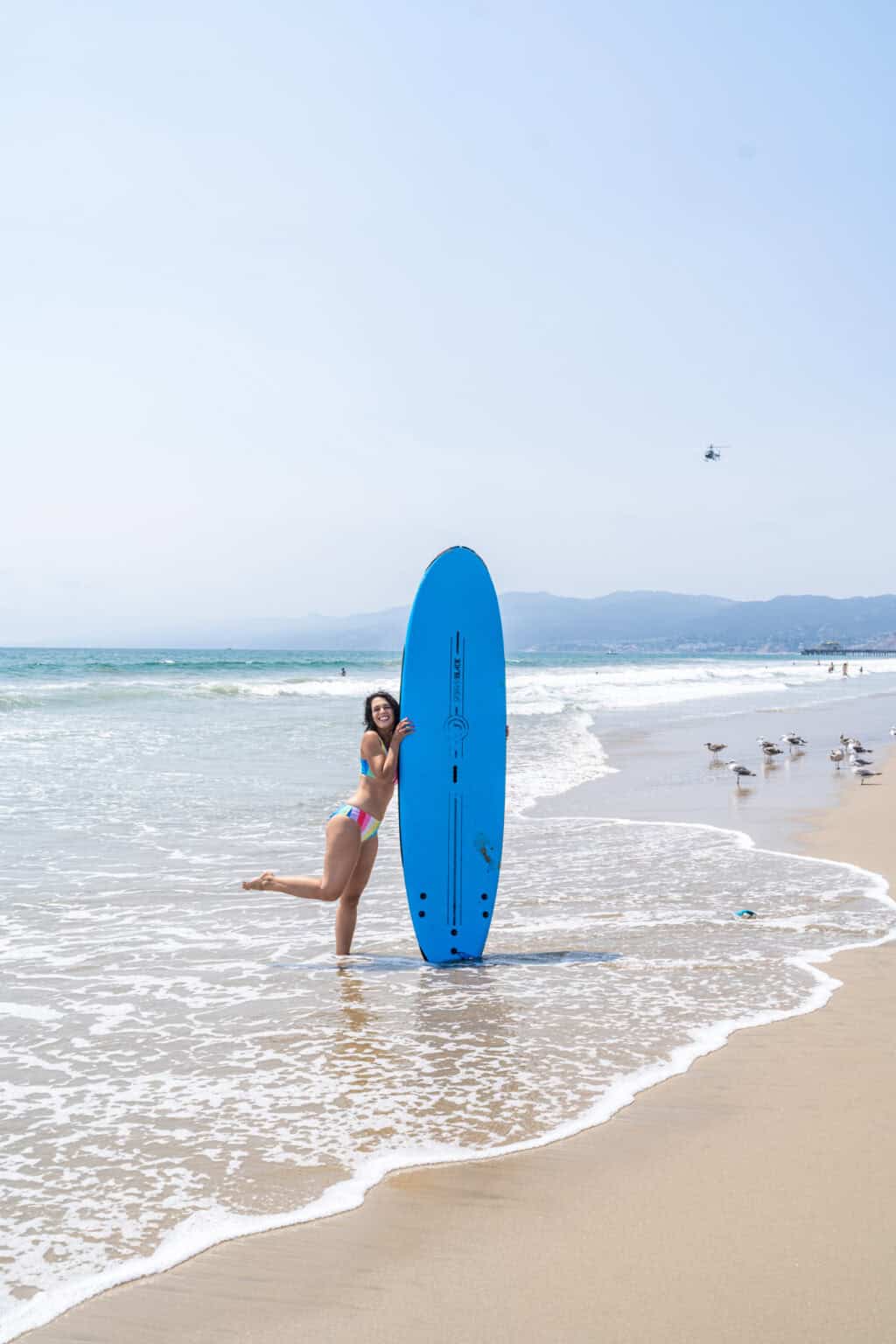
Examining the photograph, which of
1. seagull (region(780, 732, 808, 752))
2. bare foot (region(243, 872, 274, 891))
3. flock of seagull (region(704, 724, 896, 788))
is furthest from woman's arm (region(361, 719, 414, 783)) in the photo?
seagull (region(780, 732, 808, 752))

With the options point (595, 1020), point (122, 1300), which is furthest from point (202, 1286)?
point (595, 1020)

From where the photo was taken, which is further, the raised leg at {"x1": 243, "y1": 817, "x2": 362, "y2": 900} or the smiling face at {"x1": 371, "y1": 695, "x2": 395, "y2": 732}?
the smiling face at {"x1": 371, "y1": 695, "x2": 395, "y2": 732}

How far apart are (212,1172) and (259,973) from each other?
6.84 feet

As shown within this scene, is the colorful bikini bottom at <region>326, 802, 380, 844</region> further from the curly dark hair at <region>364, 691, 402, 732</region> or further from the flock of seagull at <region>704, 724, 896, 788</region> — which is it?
the flock of seagull at <region>704, 724, 896, 788</region>

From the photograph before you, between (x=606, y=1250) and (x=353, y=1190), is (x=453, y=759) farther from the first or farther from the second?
(x=606, y=1250)

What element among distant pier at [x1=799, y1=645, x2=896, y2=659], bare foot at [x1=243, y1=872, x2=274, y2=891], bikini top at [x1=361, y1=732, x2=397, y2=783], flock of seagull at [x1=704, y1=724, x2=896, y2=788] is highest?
distant pier at [x1=799, y1=645, x2=896, y2=659]

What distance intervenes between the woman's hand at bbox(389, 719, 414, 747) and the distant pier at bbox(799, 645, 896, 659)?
564 feet

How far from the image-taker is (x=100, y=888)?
6.91 metres

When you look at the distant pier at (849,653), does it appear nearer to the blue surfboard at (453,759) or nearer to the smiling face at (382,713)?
the blue surfboard at (453,759)

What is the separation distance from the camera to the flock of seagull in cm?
1352

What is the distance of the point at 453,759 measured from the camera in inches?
239

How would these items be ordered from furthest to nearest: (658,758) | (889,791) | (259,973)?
(658,758), (889,791), (259,973)

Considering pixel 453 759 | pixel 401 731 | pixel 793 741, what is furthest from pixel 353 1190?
pixel 793 741

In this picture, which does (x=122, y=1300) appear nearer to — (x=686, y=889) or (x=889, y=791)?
(x=686, y=889)
